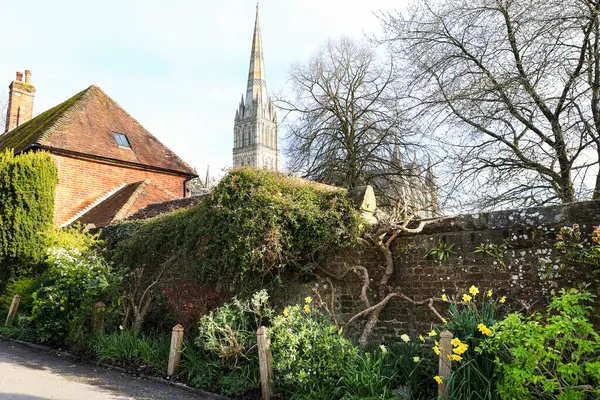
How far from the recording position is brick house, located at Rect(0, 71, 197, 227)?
16.4 m

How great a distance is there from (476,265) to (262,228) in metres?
3.17

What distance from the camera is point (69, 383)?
6523 mm

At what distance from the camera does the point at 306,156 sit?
727 inches

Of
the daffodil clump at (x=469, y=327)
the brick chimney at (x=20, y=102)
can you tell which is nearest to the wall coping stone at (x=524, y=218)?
the daffodil clump at (x=469, y=327)

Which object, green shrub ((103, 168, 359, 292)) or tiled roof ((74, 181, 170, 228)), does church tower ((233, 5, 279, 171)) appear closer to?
tiled roof ((74, 181, 170, 228))

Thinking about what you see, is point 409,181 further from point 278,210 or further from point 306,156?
point 278,210

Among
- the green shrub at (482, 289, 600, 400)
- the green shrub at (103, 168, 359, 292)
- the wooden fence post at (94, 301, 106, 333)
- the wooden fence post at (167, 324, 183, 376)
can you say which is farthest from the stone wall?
the wooden fence post at (94, 301, 106, 333)

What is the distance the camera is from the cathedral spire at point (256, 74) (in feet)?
255

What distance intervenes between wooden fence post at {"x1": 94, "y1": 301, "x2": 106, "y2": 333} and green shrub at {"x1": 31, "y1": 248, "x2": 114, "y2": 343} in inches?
20.1

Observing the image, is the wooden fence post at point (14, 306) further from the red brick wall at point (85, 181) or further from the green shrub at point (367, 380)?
the green shrub at point (367, 380)

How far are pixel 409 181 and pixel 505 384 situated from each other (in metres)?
13.5

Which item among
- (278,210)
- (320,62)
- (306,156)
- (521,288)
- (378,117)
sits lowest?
(521,288)

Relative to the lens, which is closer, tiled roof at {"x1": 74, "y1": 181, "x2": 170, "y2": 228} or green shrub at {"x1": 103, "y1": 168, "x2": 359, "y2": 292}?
green shrub at {"x1": 103, "y1": 168, "x2": 359, "y2": 292}

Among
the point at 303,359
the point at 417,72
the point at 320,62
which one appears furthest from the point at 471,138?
the point at 320,62
